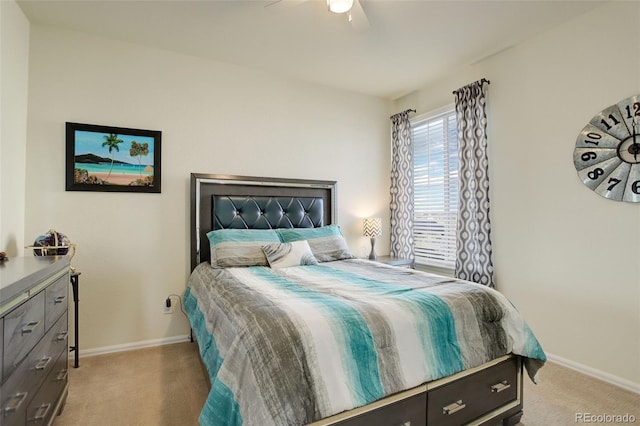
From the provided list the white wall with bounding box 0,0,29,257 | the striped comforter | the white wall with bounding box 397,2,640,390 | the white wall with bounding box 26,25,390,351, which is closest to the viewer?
the striped comforter

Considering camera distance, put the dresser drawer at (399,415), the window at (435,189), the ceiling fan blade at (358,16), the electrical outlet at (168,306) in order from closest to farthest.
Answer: the dresser drawer at (399,415), the ceiling fan blade at (358,16), the electrical outlet at (168,306), the window at (435,189)

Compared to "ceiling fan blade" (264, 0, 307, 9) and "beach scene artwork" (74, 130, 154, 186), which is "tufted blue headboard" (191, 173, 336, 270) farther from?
"ceiling fan blade" (264, 0, 307, 9)

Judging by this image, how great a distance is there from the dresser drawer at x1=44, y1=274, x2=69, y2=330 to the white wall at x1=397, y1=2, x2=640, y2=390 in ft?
11.1

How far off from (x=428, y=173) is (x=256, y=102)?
2.15m

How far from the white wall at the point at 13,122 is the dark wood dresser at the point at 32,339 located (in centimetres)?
81

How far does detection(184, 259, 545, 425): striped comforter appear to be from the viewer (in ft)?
4.00

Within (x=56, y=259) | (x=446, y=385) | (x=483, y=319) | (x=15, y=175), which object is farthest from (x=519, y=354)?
(x=15, y=175)

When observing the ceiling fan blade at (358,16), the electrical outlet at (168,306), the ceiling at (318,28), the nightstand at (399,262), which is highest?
the ceiling at (318,28)

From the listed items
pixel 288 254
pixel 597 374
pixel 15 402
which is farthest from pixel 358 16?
pixel 597 374

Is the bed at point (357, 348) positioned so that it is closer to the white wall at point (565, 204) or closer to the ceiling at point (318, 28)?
the white wall at point (565, 204)

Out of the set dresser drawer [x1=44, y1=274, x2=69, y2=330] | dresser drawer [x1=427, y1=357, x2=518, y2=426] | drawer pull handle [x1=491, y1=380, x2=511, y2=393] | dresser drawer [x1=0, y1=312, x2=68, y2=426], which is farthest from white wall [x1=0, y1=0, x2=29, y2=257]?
drawer pull handle [x1=491, y1=380, x2=511, y2=393]

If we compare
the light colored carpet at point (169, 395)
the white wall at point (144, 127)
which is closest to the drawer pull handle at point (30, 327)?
the light colored carpet at point (169, 395)

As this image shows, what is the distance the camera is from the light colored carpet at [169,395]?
1.88 m

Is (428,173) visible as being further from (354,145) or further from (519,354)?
(519,354)
